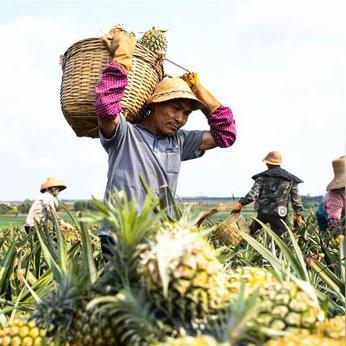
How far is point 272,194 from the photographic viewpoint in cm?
579

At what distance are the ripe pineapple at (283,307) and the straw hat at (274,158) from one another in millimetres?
5185

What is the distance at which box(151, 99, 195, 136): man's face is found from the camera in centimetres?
245

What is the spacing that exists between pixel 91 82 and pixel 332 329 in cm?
184

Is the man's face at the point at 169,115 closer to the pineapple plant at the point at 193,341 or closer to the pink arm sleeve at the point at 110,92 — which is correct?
the pink arm sleeve at the point at 110,92

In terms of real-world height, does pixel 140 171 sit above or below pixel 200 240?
above

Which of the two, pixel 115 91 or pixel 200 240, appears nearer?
pixel 200 240

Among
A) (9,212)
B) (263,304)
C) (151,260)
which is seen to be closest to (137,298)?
(151,260)

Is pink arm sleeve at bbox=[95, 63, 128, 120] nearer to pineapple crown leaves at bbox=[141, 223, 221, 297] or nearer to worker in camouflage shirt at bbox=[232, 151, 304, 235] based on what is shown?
pineapple crown leaves at bbox=[141, 223, 221, 297]

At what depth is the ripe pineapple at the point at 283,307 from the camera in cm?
74

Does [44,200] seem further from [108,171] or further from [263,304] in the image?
[263,304]

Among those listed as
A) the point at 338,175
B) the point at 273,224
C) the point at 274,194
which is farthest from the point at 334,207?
the point at 273,224

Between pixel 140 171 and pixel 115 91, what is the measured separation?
1.12 feet

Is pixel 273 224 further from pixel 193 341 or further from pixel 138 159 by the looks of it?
pixel 193 341

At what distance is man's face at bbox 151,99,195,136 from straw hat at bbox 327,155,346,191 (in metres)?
2.83
